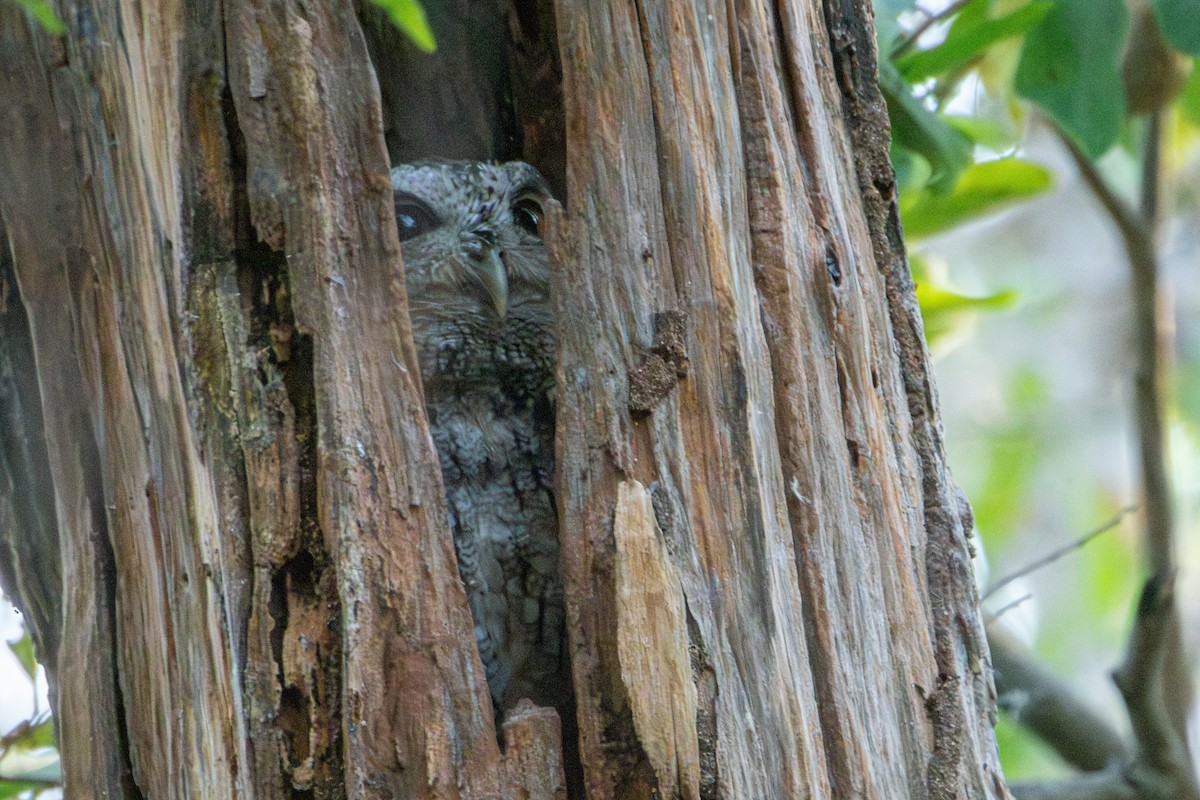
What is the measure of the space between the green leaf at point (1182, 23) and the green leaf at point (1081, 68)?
0.24ft

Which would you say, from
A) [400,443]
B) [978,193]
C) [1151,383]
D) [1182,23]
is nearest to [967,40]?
[1182,23]

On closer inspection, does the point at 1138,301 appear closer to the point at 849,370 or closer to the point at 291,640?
the point at 849,370

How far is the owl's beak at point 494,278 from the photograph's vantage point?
204 centimetres

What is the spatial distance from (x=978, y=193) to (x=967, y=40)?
672 mm

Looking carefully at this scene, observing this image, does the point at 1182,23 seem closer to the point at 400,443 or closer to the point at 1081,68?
the point at 1081,68

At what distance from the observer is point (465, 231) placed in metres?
2.18

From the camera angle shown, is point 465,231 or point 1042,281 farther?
point 1042,281

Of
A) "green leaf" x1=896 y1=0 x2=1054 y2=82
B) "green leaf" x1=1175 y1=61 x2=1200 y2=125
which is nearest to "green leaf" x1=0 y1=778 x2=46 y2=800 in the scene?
"green leaf" x1=896 y1=0 x2=1054 y2=82

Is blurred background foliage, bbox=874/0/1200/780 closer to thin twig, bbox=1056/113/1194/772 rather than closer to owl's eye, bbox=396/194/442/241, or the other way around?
thin twig, bbox=1056/113/1194/772

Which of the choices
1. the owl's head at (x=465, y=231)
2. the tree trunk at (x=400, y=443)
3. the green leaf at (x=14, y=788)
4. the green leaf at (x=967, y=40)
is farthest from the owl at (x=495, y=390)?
the green leaf at (x=14, y=788)

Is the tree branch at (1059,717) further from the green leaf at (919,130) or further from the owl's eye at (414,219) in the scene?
the owl's eye at (414,219)

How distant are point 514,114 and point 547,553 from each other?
2.87 feet

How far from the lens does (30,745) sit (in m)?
2.42

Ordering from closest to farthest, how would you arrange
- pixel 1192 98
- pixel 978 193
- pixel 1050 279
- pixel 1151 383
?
pixel 978 193 → pixel 1192 98 → pixel 1151 383 → pixel 1050 279
